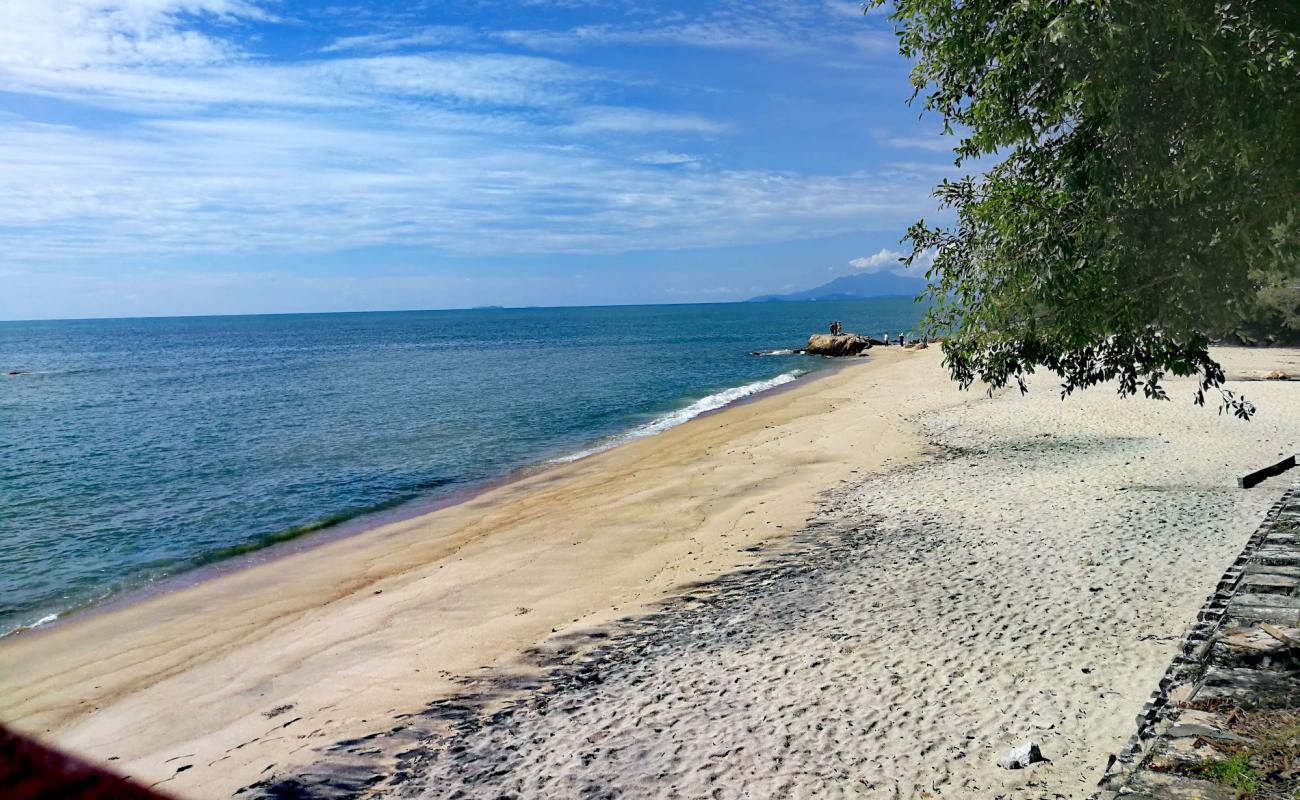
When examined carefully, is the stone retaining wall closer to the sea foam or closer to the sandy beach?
the sandy beach

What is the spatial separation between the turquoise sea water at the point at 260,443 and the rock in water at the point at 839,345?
8.81 feet

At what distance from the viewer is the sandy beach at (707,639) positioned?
820 centimetres

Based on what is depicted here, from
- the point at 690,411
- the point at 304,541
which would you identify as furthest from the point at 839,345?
the point at 304,541

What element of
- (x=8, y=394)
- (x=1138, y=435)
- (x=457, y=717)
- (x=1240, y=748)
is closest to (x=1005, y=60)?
(x=1240, y=748)

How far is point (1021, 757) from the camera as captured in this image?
24.8ft

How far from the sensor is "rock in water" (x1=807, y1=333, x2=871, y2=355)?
229 feet

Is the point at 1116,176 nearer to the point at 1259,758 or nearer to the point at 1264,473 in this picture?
the point at 1259,758

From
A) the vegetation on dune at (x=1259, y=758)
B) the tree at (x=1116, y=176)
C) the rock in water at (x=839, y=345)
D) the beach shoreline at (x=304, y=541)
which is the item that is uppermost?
the tree at (x=1116, y=176)

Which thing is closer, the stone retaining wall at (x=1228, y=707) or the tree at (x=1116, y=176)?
the stone retaining wall at (x=1228, y=707)

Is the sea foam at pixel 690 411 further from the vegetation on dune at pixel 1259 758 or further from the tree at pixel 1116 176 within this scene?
the vegetation on dune at pixel 1259 758

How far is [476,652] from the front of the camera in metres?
11.4

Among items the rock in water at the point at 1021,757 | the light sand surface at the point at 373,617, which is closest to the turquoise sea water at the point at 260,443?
the light sand surface at the point at 373,617

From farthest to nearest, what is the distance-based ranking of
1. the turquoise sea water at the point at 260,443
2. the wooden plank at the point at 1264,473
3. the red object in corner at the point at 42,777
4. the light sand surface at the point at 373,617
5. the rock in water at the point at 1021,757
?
the turquoise sea water at the point at 260,443 < the wooden plank at the point at 1264,473 < the light sand surface at the point at 373,617 < the rock in water at the point at 1021,757 < the red object in corner at the point at 42,777

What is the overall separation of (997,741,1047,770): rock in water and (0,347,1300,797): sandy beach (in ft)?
0.29
